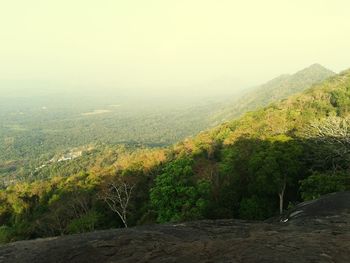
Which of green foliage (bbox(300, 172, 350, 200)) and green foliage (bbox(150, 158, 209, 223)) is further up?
green foliage (bbox(300, 172, 350, 200))

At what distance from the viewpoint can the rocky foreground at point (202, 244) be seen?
8.48 meters

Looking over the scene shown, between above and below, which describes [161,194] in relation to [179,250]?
below

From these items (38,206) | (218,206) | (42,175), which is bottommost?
(42,175)

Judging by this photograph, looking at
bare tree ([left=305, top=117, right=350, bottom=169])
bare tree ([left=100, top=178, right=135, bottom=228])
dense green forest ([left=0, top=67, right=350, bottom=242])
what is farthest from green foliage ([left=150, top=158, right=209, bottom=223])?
bare tree ([left=305, top=117, right=350, bottom=169])

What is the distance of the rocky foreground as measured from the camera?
8477 millimetres

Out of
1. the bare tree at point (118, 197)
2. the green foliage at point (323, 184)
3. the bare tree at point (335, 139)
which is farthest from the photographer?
the bare tree at point (118, 197)

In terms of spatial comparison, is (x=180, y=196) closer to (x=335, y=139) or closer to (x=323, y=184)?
(x=323, y=184)

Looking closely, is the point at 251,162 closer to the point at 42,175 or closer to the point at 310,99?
the point at 310,99

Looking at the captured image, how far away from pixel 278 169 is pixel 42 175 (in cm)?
12522

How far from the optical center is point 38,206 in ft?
193

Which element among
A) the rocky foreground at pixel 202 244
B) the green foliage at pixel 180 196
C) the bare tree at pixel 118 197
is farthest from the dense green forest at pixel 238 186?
the rocky foreground at pixel 202 244

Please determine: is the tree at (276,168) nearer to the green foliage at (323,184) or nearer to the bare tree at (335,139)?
the green foliage at (323,184)

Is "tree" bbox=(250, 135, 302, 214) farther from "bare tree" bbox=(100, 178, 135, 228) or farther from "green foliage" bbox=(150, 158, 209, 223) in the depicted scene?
"bare tree" bbox=(100, 178, 135, 228)

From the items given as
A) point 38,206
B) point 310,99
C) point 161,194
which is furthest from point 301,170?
point 310,99
